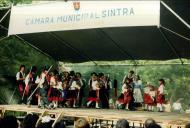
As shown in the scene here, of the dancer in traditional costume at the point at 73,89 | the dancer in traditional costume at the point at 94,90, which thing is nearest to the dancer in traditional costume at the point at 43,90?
the dancer in traditional costume at the point at 73,89

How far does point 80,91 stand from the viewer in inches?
602

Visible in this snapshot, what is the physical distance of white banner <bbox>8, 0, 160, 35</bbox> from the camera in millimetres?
9849

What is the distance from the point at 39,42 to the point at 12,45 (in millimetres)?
3377

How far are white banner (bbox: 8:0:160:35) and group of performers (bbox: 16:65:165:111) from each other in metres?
3.00

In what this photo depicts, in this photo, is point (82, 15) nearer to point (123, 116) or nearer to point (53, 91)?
point (123, 116)

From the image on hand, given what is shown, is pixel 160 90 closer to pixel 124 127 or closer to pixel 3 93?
pixel 3 93

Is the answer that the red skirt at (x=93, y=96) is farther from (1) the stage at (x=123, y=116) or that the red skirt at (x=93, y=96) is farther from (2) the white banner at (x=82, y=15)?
(2) the white banner at (x=82, y=15)

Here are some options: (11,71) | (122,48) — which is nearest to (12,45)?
(11,71)

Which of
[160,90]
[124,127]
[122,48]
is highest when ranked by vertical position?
[122,48]

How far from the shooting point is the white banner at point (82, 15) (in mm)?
9849

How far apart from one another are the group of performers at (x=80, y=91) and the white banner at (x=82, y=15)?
2998mm

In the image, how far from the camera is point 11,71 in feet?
59.1

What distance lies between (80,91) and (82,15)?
510 cm

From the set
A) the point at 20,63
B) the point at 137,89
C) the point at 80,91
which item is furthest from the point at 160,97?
the point at 20,63
